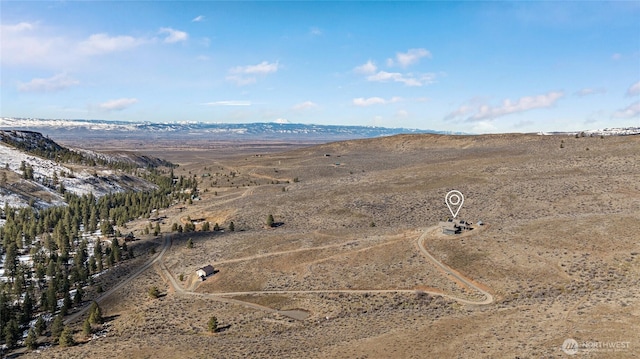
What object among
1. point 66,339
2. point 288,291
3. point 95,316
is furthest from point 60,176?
point 288,291

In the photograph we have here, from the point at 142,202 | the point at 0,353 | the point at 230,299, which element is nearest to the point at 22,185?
the point at 142,202

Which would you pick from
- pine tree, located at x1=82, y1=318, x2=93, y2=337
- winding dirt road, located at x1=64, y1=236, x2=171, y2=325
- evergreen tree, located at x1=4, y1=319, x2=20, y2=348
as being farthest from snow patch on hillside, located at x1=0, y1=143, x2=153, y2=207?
pine tree, located at x1=82, y1=318, x2=93, y2=337

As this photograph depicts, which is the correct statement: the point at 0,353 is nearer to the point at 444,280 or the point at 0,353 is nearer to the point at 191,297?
the point at 191,297

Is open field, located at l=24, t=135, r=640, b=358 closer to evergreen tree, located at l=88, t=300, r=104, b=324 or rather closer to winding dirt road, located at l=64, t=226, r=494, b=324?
winding dirt road, located at l=64, t=226, r=494, b=324

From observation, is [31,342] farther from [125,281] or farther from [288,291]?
[288,291]

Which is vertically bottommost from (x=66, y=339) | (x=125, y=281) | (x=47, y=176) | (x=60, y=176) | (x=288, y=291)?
(x=125, y=281)
